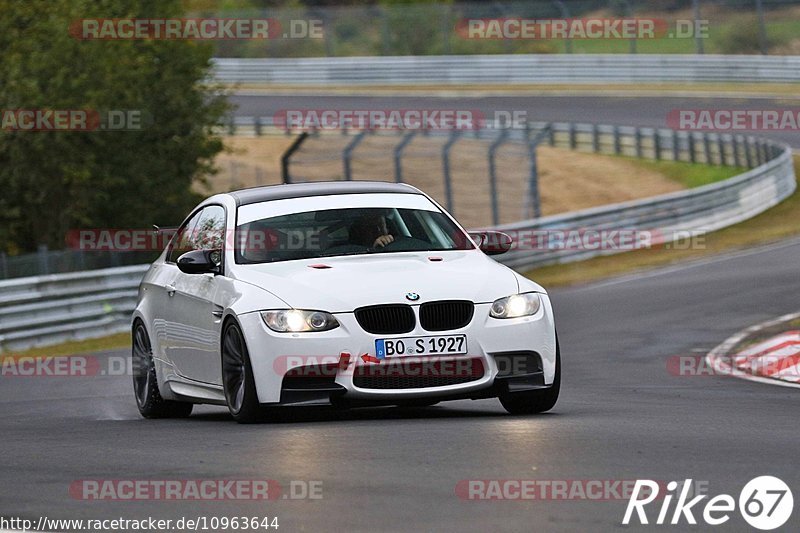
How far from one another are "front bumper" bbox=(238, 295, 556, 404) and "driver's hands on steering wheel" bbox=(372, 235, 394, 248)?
1.08m

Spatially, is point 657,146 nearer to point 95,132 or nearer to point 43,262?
point 95,132

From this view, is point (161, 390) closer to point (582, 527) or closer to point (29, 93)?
point (582, 527)

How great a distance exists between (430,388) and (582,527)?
3.33 metres

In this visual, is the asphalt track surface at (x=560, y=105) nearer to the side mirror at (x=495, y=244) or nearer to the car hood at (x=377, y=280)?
the side mirror at (x=495, y=244)

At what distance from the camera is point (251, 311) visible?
32.0 ft

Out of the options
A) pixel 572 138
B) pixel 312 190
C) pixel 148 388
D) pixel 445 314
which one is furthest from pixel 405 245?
pixel 572 138

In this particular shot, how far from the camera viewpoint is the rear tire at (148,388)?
1184 centimetres

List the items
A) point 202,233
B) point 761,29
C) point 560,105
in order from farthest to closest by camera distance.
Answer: point 560,105, point 761,29, point 202,233

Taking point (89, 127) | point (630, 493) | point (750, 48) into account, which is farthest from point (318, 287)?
point (750, 48)

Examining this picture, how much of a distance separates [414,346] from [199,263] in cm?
174

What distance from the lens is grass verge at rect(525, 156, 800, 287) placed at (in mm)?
26844

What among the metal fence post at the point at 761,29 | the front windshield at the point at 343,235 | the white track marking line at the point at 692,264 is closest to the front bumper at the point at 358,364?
the front windshield at the point at 343,235

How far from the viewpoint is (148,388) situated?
11.9 meters

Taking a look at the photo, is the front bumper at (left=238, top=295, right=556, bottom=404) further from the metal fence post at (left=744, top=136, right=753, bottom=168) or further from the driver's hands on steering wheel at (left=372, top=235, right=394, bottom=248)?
the metal fence post at (left=744, top=136, right=753, bottom=168)
